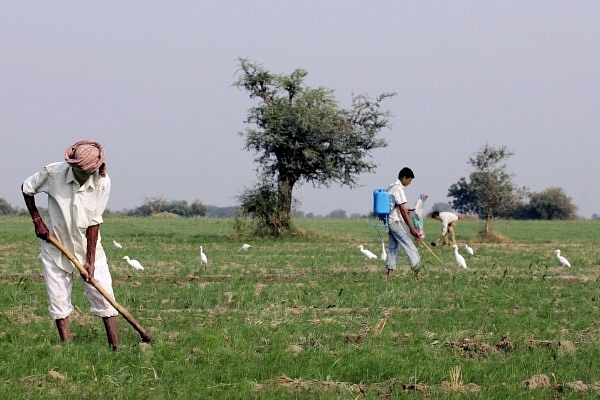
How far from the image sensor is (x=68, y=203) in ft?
27.9

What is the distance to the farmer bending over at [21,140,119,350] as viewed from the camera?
27.7ft

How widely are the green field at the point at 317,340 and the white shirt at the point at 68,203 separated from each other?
35.6 inches

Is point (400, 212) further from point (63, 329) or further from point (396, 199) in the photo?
point (63, 329)

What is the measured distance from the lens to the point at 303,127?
35156 mm

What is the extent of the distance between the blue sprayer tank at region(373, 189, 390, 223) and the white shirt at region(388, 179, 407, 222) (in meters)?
0.07

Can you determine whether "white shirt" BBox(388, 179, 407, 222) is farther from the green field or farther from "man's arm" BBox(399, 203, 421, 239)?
the green field

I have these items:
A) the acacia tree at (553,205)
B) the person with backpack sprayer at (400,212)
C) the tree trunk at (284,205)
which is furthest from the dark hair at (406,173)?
the acacia tree at (553,205)

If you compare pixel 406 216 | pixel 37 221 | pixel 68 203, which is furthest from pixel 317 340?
pixel 406 216

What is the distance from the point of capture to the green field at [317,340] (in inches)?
280

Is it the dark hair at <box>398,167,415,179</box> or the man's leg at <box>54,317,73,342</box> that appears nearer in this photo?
the man's leg at <box>54,317,73,342</box>

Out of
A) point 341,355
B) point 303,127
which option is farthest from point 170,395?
point 303,127

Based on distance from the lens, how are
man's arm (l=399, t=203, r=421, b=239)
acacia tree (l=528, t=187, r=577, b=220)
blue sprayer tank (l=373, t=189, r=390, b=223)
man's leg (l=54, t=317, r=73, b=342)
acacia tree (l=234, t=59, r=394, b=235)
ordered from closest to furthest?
man's leg (l=54, t=317, r=73, b=342), man's arm (l=399, t=203, r=421, b=239), blue sprayer tank (l=373, t=189, r=390, b=223), acacia tree (l=234, t=59, r=394, b=235), acacia tree (l=528, t=187, r=577, b=220)

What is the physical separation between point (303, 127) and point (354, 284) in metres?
20.6

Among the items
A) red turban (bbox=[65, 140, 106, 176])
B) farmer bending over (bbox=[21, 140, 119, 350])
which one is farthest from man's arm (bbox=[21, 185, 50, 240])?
red turban (bbox=[65, 140, 106, 176])
